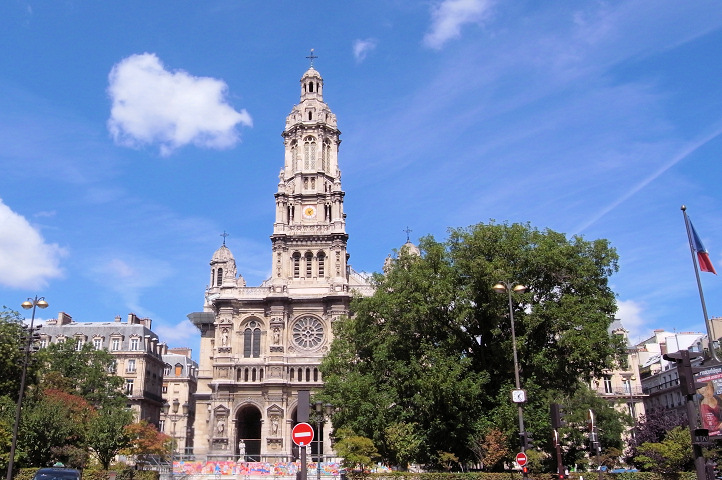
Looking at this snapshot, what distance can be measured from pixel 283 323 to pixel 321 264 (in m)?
7.39

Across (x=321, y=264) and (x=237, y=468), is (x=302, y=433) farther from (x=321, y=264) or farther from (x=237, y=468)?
(x=321, y=264)

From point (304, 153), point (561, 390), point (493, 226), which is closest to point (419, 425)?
point (561, 390)

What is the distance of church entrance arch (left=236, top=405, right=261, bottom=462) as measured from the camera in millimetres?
64062

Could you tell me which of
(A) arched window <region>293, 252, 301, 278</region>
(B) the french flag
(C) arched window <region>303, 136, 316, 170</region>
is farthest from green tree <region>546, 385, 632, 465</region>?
(C) arched window <region>303, 136, 316, 170</region>

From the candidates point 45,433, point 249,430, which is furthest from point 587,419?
point 249,430

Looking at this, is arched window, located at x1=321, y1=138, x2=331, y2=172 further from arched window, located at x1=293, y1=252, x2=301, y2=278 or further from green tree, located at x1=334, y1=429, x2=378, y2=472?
green tree, located at x1=334, y1=429, x2=378, y2=472

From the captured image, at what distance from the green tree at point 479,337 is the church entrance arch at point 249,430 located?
90.9 feet

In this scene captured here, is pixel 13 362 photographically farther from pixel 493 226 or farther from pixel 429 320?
pixel 493 226

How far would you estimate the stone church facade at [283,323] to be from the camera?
63.3 meters

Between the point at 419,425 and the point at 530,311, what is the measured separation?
8.64 m

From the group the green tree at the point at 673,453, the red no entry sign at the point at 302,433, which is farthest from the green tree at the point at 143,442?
the green tree at the point at 673,453

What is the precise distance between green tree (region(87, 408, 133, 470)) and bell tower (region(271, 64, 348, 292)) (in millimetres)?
28539

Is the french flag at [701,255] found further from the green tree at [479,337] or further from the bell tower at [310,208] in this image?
the bell tower at [310,208]

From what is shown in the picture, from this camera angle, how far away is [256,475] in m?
46.1
